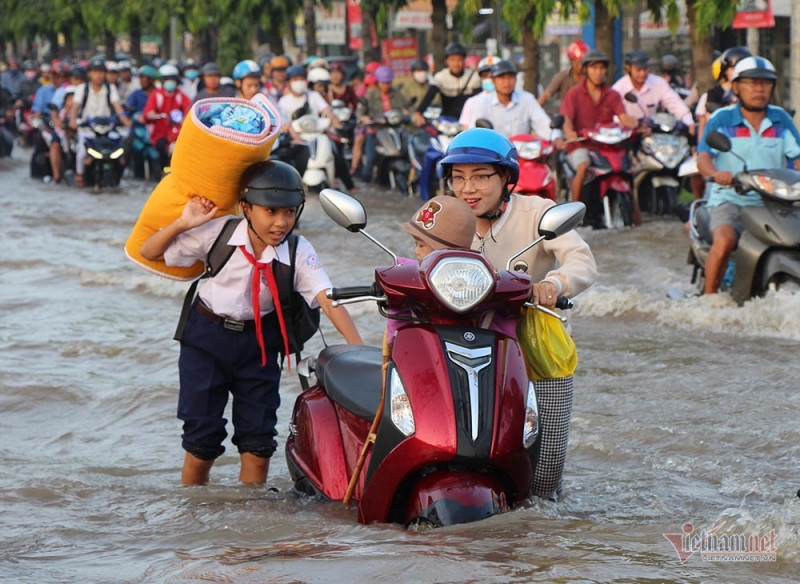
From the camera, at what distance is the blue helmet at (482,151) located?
5.28 m

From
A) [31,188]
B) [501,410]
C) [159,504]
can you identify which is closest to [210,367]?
[159,504]

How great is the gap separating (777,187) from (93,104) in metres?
14.8

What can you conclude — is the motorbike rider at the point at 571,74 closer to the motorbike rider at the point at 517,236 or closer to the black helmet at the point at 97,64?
the black helmet at the point at 97,64

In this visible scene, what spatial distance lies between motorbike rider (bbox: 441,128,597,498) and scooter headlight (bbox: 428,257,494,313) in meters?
0.58

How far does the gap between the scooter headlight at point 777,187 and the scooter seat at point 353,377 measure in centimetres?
433

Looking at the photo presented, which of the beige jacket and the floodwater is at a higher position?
the beige jacket

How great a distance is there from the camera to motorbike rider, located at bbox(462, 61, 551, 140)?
46.2 feet

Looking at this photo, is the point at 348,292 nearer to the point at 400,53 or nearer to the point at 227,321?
the point at 227,321

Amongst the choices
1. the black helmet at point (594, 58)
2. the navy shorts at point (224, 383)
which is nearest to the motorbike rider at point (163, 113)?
the black helmet at point (594, 58)

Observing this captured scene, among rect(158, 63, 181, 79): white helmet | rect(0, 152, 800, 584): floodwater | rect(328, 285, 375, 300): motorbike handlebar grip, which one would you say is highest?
rect(328, 285, 375, 300): motorbike handlebar grip

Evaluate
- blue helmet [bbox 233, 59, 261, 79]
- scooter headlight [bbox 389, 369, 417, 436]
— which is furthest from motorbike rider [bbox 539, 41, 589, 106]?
scooter headlight [bbox 389, 369, 417, 436]

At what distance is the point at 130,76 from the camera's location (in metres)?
27.3

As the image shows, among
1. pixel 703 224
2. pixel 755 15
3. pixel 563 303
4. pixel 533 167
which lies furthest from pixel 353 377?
pixel 755 15

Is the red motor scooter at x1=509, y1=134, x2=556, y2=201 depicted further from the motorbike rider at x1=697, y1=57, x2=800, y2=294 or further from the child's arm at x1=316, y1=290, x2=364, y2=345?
the child's arm at x1=316, y1=290, x2=364, y2=345
